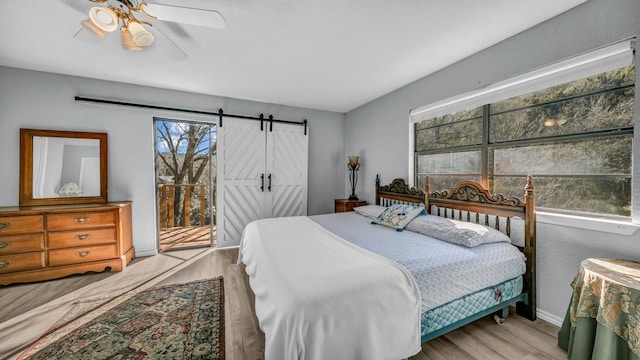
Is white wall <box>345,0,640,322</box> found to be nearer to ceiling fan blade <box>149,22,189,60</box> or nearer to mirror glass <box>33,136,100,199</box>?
ceiling fan blade <box>149,22,189,60</box>

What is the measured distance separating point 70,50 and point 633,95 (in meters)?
4.99

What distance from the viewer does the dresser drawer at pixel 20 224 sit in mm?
2527

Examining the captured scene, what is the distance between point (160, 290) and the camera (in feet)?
8.06

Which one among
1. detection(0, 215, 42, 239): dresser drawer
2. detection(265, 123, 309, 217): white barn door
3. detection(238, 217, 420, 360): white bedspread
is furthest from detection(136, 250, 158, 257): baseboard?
detection(238, 217, 420, 360): white bedspread

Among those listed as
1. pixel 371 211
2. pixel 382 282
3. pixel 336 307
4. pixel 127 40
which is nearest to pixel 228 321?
pixel 336 307

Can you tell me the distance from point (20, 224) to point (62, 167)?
32.2 inches

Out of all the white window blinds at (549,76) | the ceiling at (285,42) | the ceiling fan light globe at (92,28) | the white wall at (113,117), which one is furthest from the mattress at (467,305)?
the white wall at (113,117)

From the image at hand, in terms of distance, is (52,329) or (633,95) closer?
(633,95)

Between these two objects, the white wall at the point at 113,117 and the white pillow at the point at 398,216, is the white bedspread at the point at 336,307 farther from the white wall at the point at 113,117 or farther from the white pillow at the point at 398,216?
the white wall at the point at 113,117

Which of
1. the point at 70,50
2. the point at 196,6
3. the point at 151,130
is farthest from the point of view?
the point at 151,130

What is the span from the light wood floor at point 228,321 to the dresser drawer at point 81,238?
41 cm

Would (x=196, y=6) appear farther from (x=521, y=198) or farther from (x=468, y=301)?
(x=521, y=198)

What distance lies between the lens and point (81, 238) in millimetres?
2801

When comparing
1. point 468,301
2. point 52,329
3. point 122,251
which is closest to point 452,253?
point 468,301
